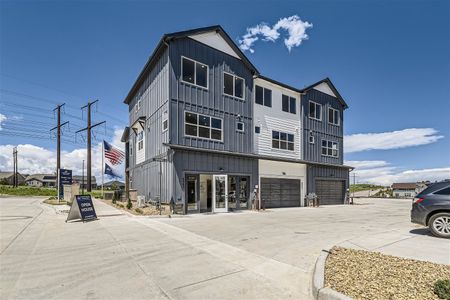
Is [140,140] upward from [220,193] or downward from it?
upward

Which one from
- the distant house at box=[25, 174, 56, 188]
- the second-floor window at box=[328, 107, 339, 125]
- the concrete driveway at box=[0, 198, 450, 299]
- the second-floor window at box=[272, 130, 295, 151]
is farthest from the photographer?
the distant house at box=[25, 174, 56, 188]

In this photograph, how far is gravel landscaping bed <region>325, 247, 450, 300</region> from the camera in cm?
400

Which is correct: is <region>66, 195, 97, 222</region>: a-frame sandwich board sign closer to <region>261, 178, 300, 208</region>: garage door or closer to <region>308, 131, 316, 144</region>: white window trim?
<region>261, 178, 300, 208</region>: garage door

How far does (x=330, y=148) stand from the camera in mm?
26969

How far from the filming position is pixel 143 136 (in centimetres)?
2181

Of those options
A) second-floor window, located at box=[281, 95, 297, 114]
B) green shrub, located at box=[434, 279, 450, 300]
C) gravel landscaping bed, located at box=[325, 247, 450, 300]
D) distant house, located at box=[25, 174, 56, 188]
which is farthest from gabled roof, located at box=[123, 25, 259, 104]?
distant house, located at box=[25, 174, 56, 188]

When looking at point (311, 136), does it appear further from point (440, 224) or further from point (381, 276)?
point (381, 276)

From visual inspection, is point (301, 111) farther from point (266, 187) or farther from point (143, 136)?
point (143, 136)

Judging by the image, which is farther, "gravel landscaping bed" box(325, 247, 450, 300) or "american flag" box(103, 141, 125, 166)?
"american flag" box(103, 141, 125, 166)

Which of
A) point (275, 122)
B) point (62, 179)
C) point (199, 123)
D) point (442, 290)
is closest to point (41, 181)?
point (62, 179)

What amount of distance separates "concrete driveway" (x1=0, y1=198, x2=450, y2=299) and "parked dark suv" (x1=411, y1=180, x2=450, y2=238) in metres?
0.46

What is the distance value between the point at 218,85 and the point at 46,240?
13116 mm

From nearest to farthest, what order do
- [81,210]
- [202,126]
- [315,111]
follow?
[81,210] → [202,126] → [315,111]

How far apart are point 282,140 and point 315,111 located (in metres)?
5.68
